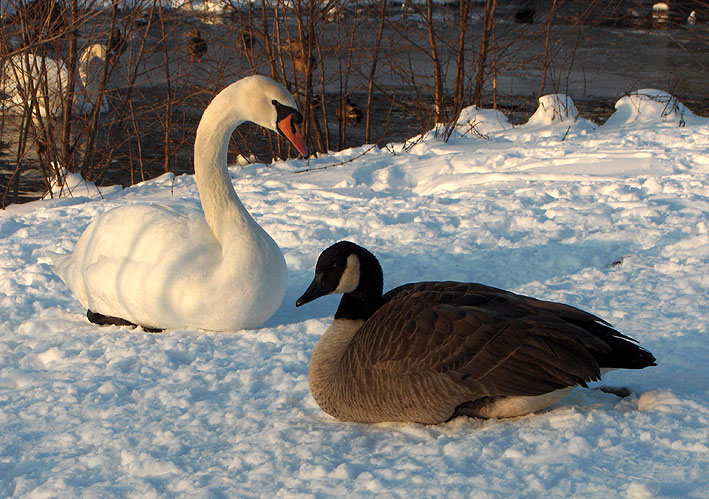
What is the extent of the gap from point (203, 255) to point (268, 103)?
36.3 inches

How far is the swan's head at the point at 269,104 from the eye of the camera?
4418 mm

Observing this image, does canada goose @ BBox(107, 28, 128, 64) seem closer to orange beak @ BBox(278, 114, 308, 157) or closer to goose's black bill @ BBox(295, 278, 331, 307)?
orange beak @ BBox(278, 114, 308, 157)

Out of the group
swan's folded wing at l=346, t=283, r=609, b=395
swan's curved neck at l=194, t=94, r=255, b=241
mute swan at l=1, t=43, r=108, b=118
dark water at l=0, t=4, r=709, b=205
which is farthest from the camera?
dark water at l=0, t=4, r=709, b=205

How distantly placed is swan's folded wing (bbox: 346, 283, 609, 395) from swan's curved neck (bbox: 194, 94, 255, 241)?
157cm

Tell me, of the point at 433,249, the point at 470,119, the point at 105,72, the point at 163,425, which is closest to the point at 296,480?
the point at 163,425

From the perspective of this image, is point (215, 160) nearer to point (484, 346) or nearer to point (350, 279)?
point (350, 279)

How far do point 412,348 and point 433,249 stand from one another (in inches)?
93.7

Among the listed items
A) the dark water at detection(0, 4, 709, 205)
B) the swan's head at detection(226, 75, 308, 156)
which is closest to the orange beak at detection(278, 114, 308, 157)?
the swan's head at detection(226, 75, 308, 156)

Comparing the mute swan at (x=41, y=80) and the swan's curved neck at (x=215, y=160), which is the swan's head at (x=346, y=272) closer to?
the swan's curved neck at (x=215, y=160)

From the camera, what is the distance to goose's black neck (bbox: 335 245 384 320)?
336cm

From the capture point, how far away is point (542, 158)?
7.58m

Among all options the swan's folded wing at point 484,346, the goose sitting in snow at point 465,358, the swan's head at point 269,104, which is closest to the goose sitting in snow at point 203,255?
the swan's head at point 269,104

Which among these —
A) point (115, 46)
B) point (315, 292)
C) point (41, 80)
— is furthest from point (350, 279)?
point (115, 46)

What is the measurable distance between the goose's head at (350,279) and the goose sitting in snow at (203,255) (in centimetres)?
88
